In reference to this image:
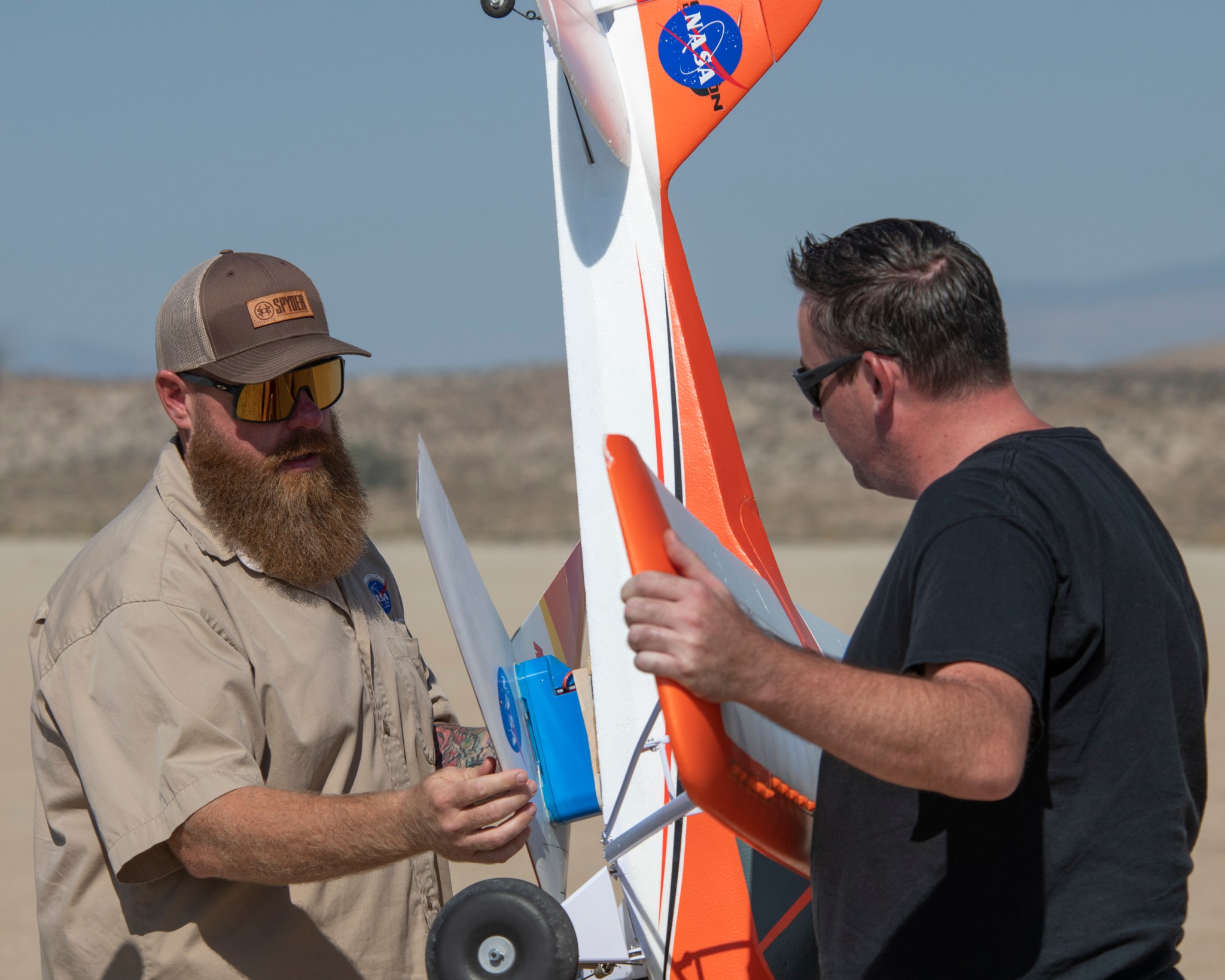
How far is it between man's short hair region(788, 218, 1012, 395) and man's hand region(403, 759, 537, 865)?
0.92m

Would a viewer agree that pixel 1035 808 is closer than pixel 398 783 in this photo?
Yes

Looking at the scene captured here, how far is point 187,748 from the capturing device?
2.16 m

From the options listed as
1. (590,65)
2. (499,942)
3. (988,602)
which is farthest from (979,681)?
(590,65)

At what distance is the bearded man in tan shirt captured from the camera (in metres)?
2.13

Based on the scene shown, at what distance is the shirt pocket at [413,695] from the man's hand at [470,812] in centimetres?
54

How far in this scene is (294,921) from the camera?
2338mm

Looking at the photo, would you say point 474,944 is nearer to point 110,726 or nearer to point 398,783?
point 398,783

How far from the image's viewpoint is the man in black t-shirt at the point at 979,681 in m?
1.51

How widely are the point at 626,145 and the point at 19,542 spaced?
24.5m

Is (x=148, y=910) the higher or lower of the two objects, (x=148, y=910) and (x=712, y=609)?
the lower

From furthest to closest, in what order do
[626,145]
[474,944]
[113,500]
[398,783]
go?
1. [113,500]
2. [626,145]
3. [398,783]
4. [474,944]

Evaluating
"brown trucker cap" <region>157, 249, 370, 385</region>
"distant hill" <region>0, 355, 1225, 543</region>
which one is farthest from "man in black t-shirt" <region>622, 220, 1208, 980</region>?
"distant hill" <region>0, 355, 1225, 543</region>

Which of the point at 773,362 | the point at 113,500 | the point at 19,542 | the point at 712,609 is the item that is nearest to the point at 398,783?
the point at 712,609

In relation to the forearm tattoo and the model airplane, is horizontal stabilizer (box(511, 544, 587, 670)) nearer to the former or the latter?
the model airplane
